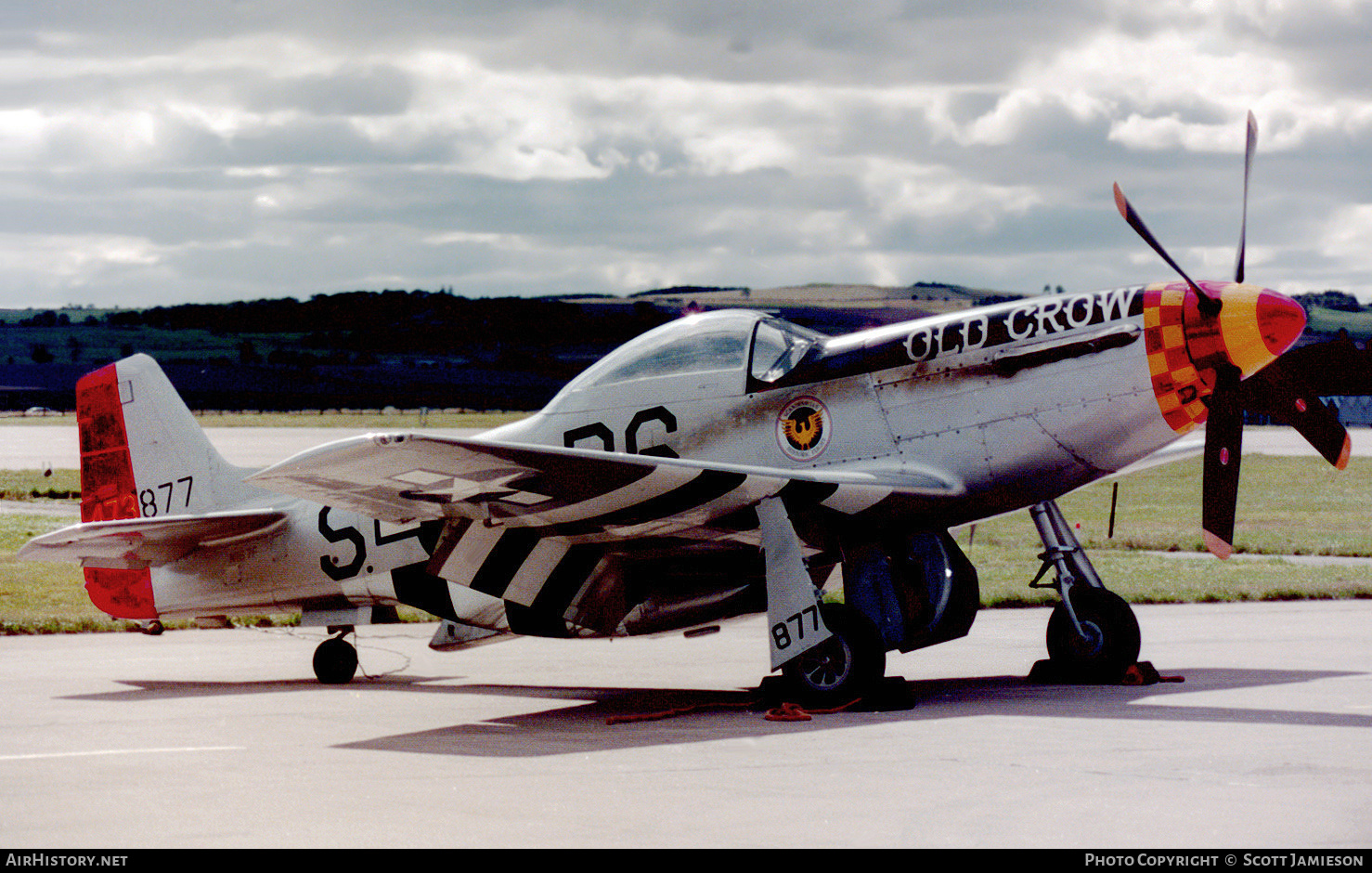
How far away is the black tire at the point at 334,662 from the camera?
1221 centimetres

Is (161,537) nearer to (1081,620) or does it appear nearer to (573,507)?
(573,507)

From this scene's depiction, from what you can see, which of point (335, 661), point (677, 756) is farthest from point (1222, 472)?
point (335, 661)

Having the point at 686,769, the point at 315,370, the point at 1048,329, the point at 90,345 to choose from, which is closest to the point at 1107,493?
the point at 1048,329

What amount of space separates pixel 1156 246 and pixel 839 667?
3.78 meters

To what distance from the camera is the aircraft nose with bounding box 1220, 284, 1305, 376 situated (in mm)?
9891

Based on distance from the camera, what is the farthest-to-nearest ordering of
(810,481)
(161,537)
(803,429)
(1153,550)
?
(1153,550) < (161,537) < (803,429) < (810,481)

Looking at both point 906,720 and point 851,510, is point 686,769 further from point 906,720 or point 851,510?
point 851,510

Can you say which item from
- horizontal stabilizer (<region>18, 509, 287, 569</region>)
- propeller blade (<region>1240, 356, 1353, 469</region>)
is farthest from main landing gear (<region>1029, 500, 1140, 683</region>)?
horizontal stabilizer (<region>18, 509, 287, 569</region>)

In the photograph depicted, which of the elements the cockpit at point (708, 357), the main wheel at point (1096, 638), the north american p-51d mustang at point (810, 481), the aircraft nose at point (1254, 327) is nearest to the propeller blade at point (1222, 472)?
the north american p-51d mustang at point (810, 481)

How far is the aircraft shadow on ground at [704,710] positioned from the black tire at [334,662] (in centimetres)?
15

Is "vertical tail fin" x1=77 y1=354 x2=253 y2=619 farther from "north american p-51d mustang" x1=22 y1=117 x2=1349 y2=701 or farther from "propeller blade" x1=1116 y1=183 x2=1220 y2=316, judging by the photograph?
"propeller blade" x1=1116 y1=183 x2=1220 y2=316

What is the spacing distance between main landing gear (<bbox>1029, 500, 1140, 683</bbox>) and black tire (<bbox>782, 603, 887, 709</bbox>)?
1.85m

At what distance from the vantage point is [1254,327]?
9.88 metres

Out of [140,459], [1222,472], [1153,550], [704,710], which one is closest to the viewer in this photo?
[704,710]
